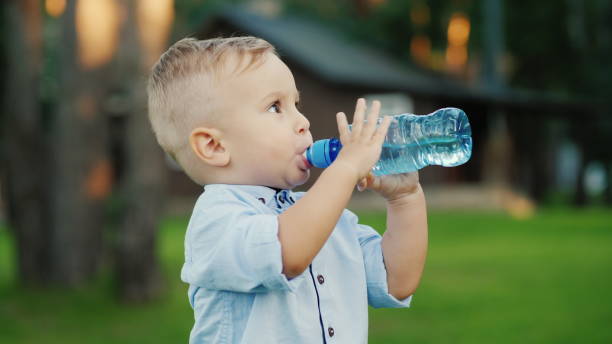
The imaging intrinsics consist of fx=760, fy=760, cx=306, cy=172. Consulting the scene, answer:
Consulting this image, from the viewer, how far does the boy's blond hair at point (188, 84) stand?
202cm

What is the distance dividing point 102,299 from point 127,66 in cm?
249

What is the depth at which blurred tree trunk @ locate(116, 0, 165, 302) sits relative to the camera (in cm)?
778

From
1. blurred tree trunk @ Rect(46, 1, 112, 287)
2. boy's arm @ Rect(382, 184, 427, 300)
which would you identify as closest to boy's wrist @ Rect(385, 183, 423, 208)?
boy's arm @ Rect(382, 184, 427, 300)

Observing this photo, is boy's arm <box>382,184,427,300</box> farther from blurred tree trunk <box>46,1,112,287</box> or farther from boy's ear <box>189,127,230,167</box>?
blurred tree trunk <box>46,1,112,287</box>

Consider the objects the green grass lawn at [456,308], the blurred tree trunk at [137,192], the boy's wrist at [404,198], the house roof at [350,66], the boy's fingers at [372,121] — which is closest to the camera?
the boy's fingers at [372,121]

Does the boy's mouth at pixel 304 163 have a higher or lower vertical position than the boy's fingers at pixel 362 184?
higher

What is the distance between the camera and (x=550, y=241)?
1265cm

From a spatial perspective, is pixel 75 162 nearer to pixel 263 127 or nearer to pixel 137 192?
pixel 137 192

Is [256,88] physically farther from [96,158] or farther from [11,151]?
[11,151]

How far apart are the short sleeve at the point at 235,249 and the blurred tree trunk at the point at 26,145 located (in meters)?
7.62

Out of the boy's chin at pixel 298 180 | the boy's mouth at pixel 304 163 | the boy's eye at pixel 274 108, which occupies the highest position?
the boy's eye at pixel 274 108

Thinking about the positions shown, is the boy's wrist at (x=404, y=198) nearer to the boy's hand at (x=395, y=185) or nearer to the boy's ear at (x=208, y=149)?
the boy's hand at (x=395, y=185)

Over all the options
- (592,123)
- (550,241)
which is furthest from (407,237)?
(592,123)

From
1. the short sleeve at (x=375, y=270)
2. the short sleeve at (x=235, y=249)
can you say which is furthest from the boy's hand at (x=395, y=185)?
the short sleeve at (x=235, y=249)
